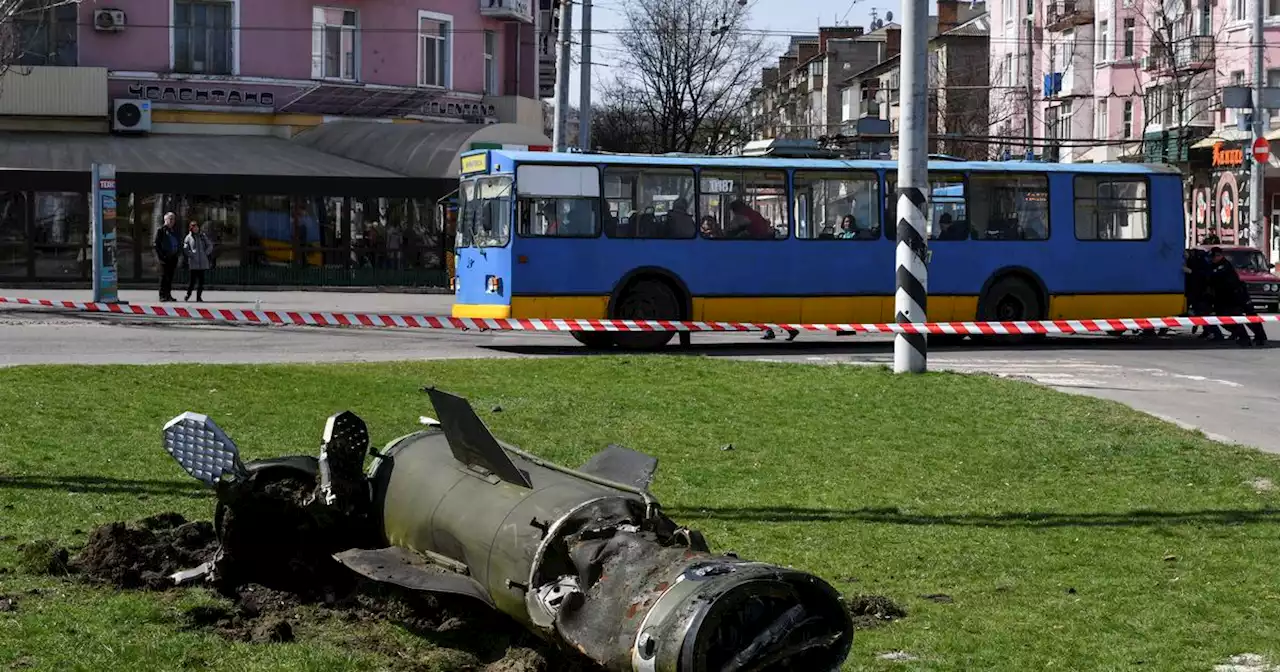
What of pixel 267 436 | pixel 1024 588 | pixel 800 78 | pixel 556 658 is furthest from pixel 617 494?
pixel 800 78

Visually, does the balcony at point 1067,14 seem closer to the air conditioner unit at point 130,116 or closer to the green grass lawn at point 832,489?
the air conditioner unit at point 130,116

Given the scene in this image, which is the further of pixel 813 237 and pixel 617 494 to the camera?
pixel 813 237

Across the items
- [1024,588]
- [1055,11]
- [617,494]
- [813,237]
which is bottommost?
[1024,588]

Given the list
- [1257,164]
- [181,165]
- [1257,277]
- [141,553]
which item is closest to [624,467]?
[141,553]

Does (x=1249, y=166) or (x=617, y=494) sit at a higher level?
(x=1249, y=166)

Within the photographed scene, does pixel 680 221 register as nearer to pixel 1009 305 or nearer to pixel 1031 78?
pixel 1009 305

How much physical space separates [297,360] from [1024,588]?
12.9 m

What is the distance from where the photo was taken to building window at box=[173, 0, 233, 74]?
41.2 metres

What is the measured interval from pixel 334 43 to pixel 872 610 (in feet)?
127

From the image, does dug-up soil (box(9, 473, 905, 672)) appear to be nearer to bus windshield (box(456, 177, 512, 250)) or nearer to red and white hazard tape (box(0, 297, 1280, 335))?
red and white hazard tape (box(0, 297, 1280, 335))

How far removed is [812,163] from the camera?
2427 centimetres

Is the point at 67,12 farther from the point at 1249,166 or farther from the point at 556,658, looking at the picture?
the point at 556,658

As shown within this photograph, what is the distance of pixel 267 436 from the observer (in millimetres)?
11500

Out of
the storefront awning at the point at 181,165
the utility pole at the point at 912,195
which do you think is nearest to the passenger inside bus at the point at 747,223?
the utility pole at the point at 912,195
